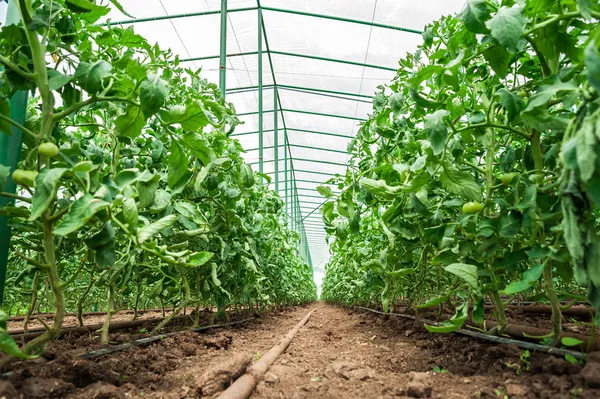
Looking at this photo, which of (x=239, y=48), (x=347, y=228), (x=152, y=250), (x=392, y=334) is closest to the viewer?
(x=152, y=250)

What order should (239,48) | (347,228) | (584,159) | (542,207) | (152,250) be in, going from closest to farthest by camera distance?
(584,159) < (152,250) < (542,207) < (347,228) < (239,48)

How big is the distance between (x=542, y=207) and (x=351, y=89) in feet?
31.3

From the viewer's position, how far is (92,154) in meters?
1.61

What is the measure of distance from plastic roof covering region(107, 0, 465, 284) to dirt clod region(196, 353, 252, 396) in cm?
635

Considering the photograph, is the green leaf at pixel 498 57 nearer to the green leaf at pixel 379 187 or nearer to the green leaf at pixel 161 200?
the green leaf at pixel 379 187

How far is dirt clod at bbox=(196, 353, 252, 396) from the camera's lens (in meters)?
1.40

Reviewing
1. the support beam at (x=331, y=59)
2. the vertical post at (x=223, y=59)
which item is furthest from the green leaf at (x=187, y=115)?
the support beam at (x=331, y=59)

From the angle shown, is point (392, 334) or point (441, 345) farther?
point (392, 334)

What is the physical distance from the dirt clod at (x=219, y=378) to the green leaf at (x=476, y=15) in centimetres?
134

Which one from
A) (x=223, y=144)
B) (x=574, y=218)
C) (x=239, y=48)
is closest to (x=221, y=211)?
(x=223, y=144)

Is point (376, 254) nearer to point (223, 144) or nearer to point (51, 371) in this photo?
point (223, 144)

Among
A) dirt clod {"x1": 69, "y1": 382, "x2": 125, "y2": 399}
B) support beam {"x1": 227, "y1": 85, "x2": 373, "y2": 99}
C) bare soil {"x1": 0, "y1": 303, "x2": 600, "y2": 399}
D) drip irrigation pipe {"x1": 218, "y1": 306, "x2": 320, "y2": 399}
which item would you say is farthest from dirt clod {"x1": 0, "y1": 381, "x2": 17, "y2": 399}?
support beam {"x1": 227, "y1": 85, "x2": 373, "y2": 99}

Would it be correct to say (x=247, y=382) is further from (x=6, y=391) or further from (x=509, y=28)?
(x=509, y=28)

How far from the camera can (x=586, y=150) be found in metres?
0.80
